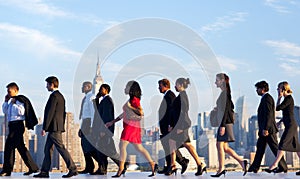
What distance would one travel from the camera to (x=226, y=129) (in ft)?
36.7

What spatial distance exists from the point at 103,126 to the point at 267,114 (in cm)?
396

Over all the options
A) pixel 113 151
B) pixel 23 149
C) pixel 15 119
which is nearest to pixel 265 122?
pixel 113 151

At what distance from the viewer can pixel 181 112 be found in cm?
1145

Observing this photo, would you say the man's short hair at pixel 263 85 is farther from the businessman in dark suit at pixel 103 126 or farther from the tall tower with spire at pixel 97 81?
the tall tower with spire at pixel 97 81

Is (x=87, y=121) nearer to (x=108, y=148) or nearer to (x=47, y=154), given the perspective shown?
(x=108, y=148)

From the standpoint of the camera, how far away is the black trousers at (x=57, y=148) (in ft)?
34.7

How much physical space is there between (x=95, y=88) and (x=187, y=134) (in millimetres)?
2862

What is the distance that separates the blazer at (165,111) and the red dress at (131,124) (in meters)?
0.97

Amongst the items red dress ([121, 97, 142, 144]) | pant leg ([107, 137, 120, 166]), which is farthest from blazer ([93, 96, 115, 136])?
red dress ([121, 97, 142, 144])

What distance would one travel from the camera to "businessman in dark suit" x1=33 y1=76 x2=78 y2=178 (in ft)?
34.6

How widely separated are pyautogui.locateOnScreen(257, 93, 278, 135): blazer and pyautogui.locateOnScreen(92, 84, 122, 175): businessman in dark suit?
3.61 meters

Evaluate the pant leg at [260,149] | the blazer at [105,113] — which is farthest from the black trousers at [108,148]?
the pant leg at [260,149]

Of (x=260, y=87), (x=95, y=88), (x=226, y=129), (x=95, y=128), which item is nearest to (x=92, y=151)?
Answer: (x=95, y=128)

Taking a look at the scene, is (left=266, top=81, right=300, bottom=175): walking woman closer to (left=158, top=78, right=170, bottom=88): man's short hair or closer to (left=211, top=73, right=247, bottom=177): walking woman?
(left=211, top=73, right=247, bottom=177): walking woman
